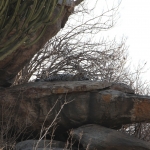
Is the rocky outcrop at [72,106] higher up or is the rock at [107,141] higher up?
the rocky outcrop at [72,106]

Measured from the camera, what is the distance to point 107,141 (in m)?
8.04

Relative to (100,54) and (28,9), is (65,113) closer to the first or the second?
(28,9)

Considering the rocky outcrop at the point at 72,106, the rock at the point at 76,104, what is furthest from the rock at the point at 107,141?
the rock at the point at 76,104

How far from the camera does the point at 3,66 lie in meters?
9.24

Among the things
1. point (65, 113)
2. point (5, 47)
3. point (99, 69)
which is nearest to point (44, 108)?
point (65, 113)

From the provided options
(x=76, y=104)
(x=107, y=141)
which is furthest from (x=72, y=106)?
(x=107, y=141)

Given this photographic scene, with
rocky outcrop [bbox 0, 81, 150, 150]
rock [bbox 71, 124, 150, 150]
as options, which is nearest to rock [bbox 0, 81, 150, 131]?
rocky outcrop [bbox 0, 81, 150, 150]

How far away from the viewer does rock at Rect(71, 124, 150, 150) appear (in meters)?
7.98

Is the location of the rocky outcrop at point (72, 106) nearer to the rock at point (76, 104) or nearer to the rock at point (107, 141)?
the rock at point (76, 104)

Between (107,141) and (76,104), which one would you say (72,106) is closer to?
(76,104)

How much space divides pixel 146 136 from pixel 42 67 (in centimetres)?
409

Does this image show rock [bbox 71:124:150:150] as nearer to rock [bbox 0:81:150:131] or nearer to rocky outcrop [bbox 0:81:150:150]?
rocky outcrop [bbox 0:81:150:150]

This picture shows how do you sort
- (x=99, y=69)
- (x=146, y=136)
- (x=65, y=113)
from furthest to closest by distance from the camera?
1. (x=99, y=69)
2. (x=146, y=136)
3. (x=65, y=113)

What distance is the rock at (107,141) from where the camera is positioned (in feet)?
26.2
